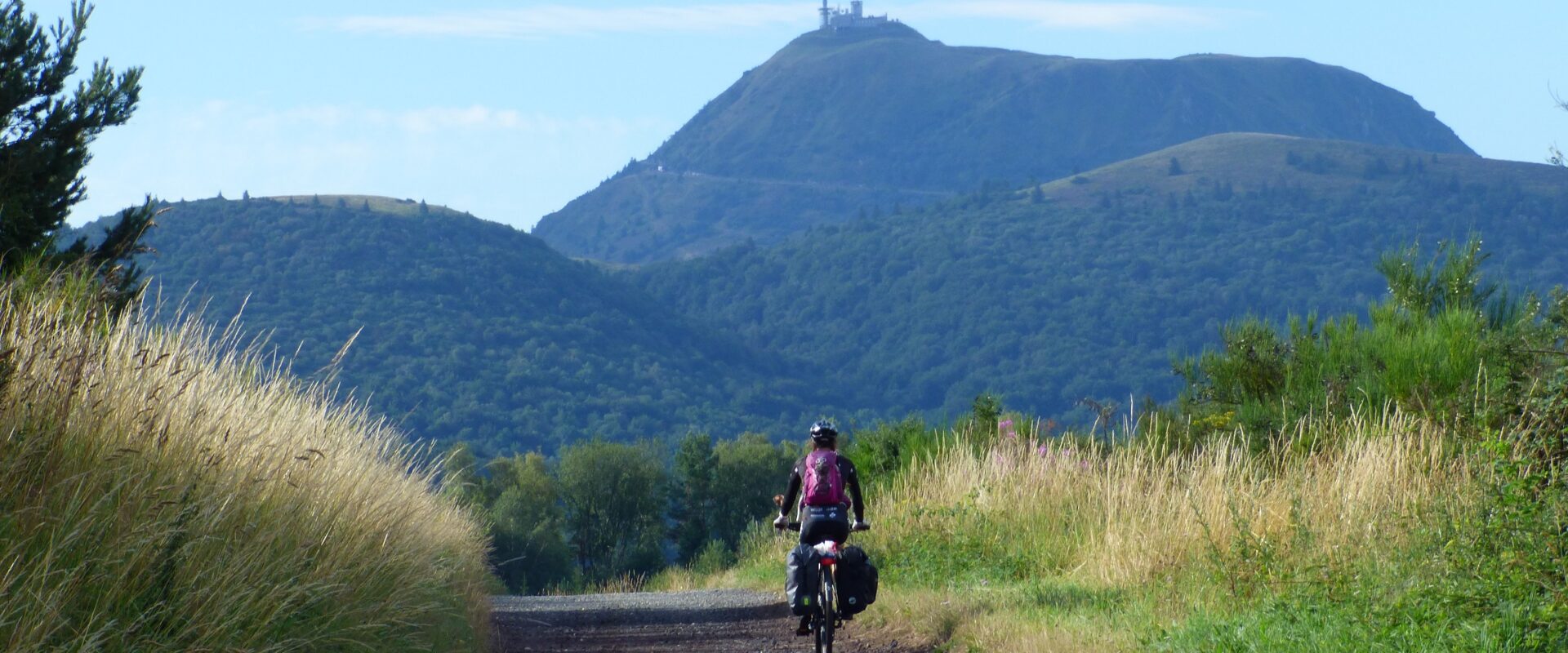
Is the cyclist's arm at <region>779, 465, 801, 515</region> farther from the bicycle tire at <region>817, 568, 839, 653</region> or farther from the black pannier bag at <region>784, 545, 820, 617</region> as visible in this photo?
the bicycle tire at <region>817, 568, 839, 653</region>

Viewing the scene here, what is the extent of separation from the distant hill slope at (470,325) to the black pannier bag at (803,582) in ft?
211

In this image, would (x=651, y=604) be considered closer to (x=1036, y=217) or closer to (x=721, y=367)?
(x=721, y=367)

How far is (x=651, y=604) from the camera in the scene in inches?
464

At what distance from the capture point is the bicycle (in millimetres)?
8023

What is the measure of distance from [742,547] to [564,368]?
3416 inches

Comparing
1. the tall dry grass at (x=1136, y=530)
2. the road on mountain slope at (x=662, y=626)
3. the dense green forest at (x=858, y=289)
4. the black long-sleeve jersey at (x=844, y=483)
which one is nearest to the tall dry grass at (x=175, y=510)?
the black long-sleeve jersey at (x=844, y=483)

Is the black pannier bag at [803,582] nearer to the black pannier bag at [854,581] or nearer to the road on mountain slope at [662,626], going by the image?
the black pannier bag at [854,581]

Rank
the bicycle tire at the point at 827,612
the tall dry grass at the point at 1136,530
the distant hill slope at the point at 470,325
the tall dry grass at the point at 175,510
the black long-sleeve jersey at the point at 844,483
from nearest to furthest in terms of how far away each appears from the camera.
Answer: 1. the tall dry grass at the point at 175,510
2. the tall dry grass at the point at 1136,530
3. the bicycle tire at the point at 827,612
4. the black long-sleeve jersey at the point at 844,483
5. the distant hill slope at the point at 470,325

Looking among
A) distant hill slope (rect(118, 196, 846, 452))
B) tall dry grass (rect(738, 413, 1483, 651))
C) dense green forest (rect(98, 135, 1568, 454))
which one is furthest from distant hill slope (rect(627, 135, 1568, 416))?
tall dry grass (rect(738, 413, 1483, 651))

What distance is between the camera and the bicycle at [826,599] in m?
8.02

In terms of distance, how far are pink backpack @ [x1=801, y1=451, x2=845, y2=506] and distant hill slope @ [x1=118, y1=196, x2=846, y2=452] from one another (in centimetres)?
6417

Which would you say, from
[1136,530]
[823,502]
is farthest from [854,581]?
[1136,530]

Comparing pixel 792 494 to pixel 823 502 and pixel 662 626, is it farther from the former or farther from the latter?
pixel 662 626

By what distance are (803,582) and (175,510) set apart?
13.3ft
